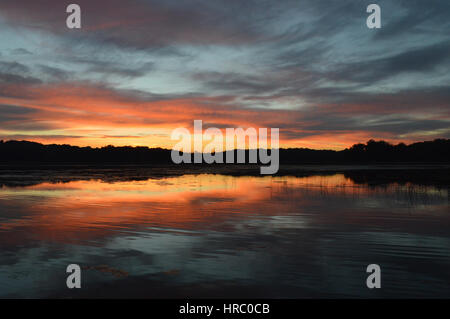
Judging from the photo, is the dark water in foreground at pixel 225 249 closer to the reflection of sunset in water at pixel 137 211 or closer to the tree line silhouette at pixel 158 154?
the reflection of sunset in water at pixel 137 211

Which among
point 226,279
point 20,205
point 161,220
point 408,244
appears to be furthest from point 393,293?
point 20,205

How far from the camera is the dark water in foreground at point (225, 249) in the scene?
7973mm

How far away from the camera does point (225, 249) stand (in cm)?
1116

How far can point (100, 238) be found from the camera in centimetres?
1257

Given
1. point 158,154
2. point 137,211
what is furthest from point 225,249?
point 158,154

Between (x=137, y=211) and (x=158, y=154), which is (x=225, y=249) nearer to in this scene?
(x=137, y=211)

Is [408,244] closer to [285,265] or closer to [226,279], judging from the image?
[285,265]

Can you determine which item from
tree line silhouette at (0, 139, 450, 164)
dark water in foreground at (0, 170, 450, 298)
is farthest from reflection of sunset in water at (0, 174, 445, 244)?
tree line silhouette at (0, 139, 450, 164)

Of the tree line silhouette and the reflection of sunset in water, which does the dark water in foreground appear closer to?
the reflection of sunset in water

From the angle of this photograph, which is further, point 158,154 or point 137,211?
point 158,154

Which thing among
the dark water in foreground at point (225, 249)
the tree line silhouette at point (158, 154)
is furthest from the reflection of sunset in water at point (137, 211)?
the tree line silhouette at point (158, 154)

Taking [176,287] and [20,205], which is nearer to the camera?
[176,287]
